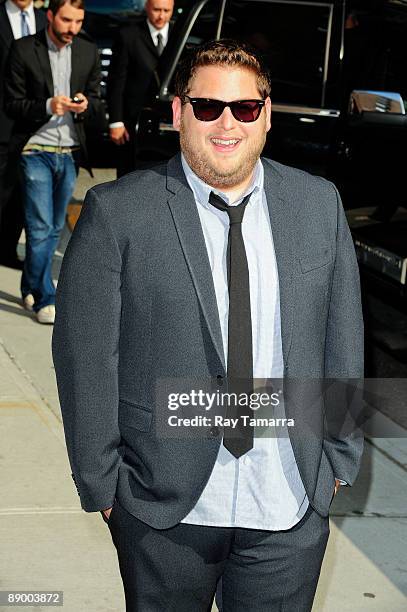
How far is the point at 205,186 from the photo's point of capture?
3006 mm

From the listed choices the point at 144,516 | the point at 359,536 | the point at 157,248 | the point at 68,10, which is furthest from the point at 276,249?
the point at 68,10

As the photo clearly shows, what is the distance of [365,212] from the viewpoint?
23.2ft

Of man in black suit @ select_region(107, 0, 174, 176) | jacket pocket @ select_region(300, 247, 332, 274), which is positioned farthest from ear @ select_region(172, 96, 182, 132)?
man in black suit @ select_region(107, 0, 174, 176)

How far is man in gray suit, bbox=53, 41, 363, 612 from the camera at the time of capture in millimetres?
2924

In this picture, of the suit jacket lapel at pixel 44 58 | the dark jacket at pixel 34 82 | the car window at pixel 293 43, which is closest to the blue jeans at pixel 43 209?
the dark jacket at pixel 34 82

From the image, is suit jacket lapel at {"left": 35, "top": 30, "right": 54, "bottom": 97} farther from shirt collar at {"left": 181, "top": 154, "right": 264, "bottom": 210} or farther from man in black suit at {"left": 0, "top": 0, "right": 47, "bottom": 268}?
shirt collar at {"left": 181, "top": 154, "right": 264, "bottom": 210}

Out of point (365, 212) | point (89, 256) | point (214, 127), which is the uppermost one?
point (214, 127)

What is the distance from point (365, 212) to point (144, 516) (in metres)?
4.37

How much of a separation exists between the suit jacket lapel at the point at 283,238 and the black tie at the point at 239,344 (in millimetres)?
86

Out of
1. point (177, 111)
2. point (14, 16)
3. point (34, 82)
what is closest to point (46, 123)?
point (34, 82)

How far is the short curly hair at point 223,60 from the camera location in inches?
116

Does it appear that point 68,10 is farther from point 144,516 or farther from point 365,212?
point 144,516

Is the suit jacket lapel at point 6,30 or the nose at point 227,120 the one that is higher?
the nose at point 227,120

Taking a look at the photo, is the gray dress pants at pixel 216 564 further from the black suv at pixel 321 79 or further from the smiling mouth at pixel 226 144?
the black suv at pixel 321 79
